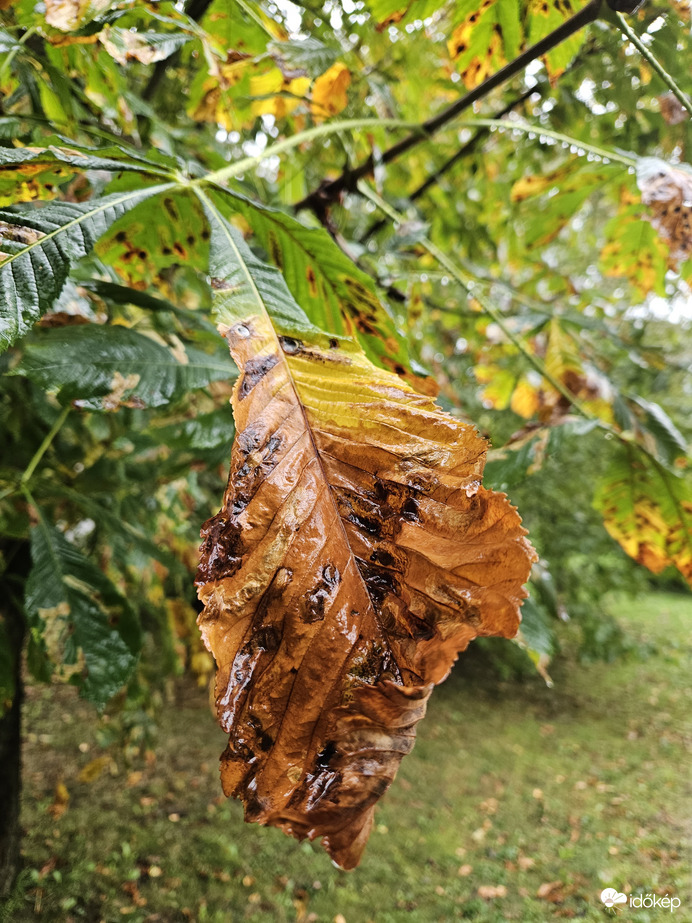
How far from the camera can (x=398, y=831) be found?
10.4 ft

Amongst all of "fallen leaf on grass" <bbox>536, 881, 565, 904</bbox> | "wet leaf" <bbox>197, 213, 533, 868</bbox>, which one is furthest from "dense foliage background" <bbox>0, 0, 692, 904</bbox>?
"fallen leaf on grass" <bbox>536, 881, 565, 904</bbox>

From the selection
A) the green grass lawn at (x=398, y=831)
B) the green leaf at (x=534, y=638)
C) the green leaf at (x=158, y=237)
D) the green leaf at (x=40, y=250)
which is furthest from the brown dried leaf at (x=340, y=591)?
the green grass lawn at (x=398, y=831)

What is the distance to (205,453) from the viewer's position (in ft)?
3.50

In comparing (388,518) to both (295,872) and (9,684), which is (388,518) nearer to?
(9,684)

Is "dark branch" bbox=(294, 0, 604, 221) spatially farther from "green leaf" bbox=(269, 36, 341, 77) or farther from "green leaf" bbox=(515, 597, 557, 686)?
"green leaf" bbox=(515, 597, 557, 686)

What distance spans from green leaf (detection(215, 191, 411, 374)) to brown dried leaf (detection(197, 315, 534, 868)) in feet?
0.63

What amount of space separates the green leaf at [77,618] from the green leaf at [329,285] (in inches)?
25.4

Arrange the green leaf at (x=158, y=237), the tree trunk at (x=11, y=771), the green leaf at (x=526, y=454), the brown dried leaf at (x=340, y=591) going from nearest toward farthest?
the brown dried leaf at (x=340, y=591), the green leaf at (x=158, y=237), the green leaf at (x=526, y=454), the tree trunk at (x=11, y=771)

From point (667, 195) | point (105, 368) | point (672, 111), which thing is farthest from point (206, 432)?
point (672, 111)

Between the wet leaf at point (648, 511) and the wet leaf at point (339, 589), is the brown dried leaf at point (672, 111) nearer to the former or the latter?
the wet leaf at point (648, 511)

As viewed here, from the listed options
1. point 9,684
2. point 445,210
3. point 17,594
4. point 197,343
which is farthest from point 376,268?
point 17,594

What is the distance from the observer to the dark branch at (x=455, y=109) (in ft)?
2.02

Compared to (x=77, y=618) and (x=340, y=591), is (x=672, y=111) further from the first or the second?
(x=77, y=618)

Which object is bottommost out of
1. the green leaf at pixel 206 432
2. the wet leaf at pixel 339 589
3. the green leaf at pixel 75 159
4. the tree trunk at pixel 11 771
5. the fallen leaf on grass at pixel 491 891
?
the fallen leaf on grass at pixel 491 891
